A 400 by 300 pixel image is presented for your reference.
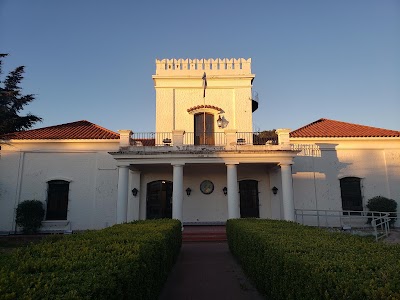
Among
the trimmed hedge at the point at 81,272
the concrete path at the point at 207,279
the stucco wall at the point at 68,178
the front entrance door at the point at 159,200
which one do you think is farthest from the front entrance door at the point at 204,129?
the trimmed hedge at the point at 81,272

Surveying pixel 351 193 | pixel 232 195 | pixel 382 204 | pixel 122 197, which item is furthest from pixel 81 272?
pixel 351 193

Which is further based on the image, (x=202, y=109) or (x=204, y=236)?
(x=202, y=109)

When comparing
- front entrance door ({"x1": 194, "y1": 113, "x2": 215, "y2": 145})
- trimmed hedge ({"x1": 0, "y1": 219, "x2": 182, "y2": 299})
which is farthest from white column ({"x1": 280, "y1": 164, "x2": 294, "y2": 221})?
trimmed hedge ({"x1": 0, "y1": 219, "x2": 182, "y2": 299})

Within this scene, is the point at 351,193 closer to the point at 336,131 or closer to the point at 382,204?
the point at 382,204

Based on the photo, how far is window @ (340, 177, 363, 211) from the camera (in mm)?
16453

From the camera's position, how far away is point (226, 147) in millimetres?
14484

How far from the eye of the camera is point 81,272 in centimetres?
297

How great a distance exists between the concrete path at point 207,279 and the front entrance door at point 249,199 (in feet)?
22.5

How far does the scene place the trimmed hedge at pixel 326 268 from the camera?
8.71 feet

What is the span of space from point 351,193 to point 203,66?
1176 cm

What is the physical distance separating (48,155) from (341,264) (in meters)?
17.0

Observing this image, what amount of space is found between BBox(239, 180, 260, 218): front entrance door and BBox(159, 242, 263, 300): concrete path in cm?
685

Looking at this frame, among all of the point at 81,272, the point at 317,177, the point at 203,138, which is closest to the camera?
the point at 81,272

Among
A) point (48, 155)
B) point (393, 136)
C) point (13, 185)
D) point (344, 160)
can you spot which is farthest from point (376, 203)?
point (13, 185)
